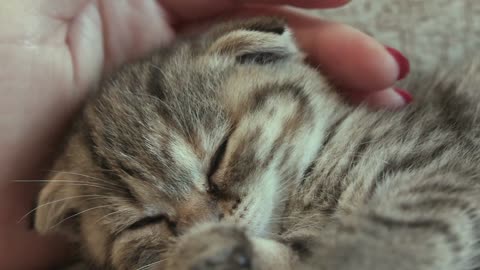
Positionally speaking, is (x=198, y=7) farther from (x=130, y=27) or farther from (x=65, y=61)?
(x=65, y=61)

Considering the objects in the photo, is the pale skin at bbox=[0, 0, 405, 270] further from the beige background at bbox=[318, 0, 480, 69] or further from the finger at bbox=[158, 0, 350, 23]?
the beige background at bbox=[318, 0, 480, 69]

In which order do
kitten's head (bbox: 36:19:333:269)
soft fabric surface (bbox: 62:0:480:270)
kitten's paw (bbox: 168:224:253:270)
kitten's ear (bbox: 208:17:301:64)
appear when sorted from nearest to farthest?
1. kitten's paw (bbox: 168:224:253:270)
2. kitten's head (bbox: 36:19:333:269)
3. kitten's ear (bbox: 208:17:301:64)
4. soft fabric surface (bbox: 62:0:480:270)

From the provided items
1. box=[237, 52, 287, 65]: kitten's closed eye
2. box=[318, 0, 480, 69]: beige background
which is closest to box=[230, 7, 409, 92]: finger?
box=[237, 52, 287, 65]: kitten's closed eye

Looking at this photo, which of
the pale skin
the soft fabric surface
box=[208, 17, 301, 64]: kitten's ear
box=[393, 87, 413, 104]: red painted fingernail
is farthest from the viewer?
the soft fabric surface

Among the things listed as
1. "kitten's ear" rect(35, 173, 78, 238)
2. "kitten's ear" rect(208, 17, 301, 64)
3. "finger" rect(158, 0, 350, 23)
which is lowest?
"kitten's ear" rect(35, 173, 78, 238)

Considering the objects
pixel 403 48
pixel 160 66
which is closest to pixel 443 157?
→ pixel 160 66

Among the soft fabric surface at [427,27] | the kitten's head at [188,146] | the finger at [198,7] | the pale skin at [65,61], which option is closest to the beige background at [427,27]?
the soft fabric surface at [427,27]

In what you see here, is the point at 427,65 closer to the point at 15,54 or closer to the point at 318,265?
the point at 318,265
